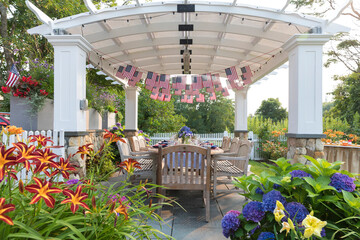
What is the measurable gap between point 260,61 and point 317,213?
5.15 metres

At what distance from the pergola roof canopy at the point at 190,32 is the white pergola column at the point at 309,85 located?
24cm

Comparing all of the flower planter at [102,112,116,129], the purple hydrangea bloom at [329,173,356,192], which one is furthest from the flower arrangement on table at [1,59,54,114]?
the purple hydrangea bloom at [329,173,356,192]

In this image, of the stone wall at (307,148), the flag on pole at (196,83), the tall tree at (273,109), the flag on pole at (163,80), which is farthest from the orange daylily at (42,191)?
the tall tree at (273,109)

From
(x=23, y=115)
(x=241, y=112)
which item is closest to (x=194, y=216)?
(x=23, y=115)

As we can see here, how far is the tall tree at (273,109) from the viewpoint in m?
26.8

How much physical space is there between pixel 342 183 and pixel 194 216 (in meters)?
2.19

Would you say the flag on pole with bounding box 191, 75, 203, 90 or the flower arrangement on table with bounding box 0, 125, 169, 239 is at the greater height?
the flag on pole with bounding box 191, 75, 203, 90

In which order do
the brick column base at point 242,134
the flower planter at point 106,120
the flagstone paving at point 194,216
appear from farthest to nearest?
the brick column base at point 242,134
the flower planter at point 106,120
the flagstone paving at point 194,216

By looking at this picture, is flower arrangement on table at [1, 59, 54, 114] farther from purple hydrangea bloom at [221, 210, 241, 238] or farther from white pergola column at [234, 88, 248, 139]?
white pergola column at [234, 88, 248, 139]

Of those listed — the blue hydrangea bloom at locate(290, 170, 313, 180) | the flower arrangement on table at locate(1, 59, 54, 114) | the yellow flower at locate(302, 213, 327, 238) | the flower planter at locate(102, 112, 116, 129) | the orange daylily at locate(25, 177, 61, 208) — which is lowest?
the yellow flower at locate(302, 213, 327, 238)

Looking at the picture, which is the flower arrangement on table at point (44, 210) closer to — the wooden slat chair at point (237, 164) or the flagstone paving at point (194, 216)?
the flagstone paving at point (194, 216)

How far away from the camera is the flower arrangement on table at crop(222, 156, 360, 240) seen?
1066 mm

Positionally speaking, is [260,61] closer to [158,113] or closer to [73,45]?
[73,45]

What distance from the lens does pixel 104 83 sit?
890cm
